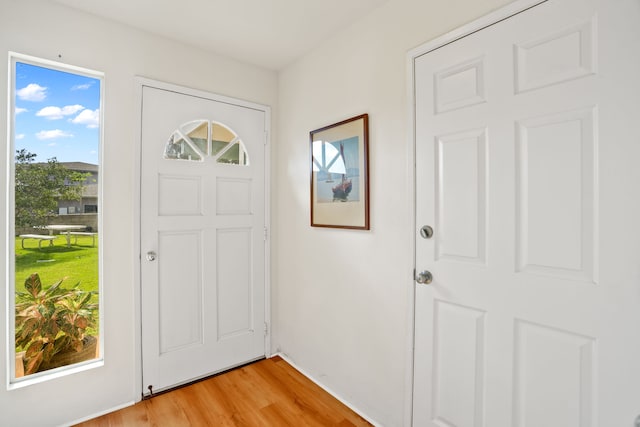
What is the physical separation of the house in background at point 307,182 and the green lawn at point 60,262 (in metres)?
0.15

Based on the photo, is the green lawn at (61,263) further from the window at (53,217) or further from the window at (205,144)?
the window at (205,144)

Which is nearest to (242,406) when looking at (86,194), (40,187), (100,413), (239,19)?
(100,413)

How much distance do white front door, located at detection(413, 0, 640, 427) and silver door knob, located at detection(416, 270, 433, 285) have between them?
0.09 ft

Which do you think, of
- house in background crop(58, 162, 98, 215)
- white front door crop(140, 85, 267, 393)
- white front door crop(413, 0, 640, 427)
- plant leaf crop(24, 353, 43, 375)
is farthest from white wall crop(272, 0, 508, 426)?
plant leaf crop(24, 353, 43, 375)

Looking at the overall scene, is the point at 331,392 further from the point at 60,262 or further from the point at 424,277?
the point at 60,262

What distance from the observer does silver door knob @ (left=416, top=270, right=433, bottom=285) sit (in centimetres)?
149

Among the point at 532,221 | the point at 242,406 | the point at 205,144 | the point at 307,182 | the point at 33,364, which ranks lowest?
the point at 242,406

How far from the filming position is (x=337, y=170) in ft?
6.68

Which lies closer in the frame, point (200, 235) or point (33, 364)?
point (33, 364)

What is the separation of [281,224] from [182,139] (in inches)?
39.2

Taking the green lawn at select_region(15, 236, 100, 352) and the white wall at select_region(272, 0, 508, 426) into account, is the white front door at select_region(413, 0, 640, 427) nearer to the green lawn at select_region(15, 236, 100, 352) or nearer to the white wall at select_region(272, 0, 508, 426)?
the white wall at select_region(272, 0, 508, 426)

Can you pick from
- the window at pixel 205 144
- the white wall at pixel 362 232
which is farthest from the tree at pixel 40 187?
the white wall at pixel 362 232

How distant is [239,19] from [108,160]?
1184 mm

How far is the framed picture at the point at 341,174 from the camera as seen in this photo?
1.85 m
